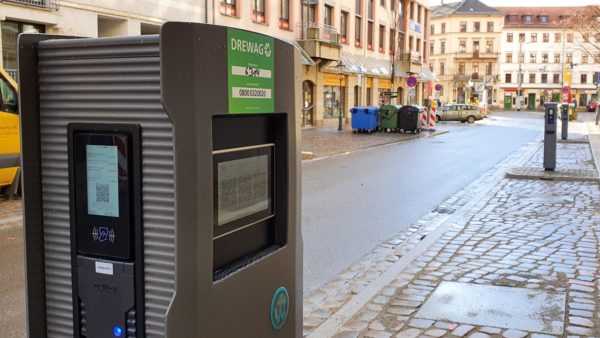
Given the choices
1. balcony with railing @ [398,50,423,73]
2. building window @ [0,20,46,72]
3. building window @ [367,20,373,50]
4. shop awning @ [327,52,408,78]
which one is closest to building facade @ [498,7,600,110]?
balcony with railing @ [398,50,423,73]

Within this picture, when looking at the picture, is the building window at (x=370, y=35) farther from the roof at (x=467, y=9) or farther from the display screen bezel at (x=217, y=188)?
the roof at (x=467, y=9)

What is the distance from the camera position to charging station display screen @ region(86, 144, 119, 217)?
90.5 inches

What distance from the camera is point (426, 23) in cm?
5803

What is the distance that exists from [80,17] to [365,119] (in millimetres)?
14429

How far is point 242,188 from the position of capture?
258 cm

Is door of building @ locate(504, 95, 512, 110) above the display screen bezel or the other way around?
above

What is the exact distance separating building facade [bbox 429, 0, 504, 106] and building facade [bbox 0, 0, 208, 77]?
7828 cm

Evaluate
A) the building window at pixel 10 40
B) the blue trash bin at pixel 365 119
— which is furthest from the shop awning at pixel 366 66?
the building window at pixel 10 40

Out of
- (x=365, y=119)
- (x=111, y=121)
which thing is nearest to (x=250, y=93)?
(x=111, y=121)

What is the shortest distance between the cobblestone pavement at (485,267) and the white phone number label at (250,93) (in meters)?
2.27

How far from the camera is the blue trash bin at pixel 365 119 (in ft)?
99.4

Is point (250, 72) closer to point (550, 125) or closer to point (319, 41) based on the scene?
point (550, 125)

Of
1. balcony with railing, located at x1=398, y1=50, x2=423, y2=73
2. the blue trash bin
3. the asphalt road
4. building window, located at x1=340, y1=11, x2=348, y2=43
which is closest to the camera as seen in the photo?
the asphalt road

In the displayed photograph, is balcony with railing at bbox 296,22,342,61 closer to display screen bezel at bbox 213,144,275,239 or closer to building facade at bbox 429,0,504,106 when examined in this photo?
display screen bezel at bbox 213,144,275,239
